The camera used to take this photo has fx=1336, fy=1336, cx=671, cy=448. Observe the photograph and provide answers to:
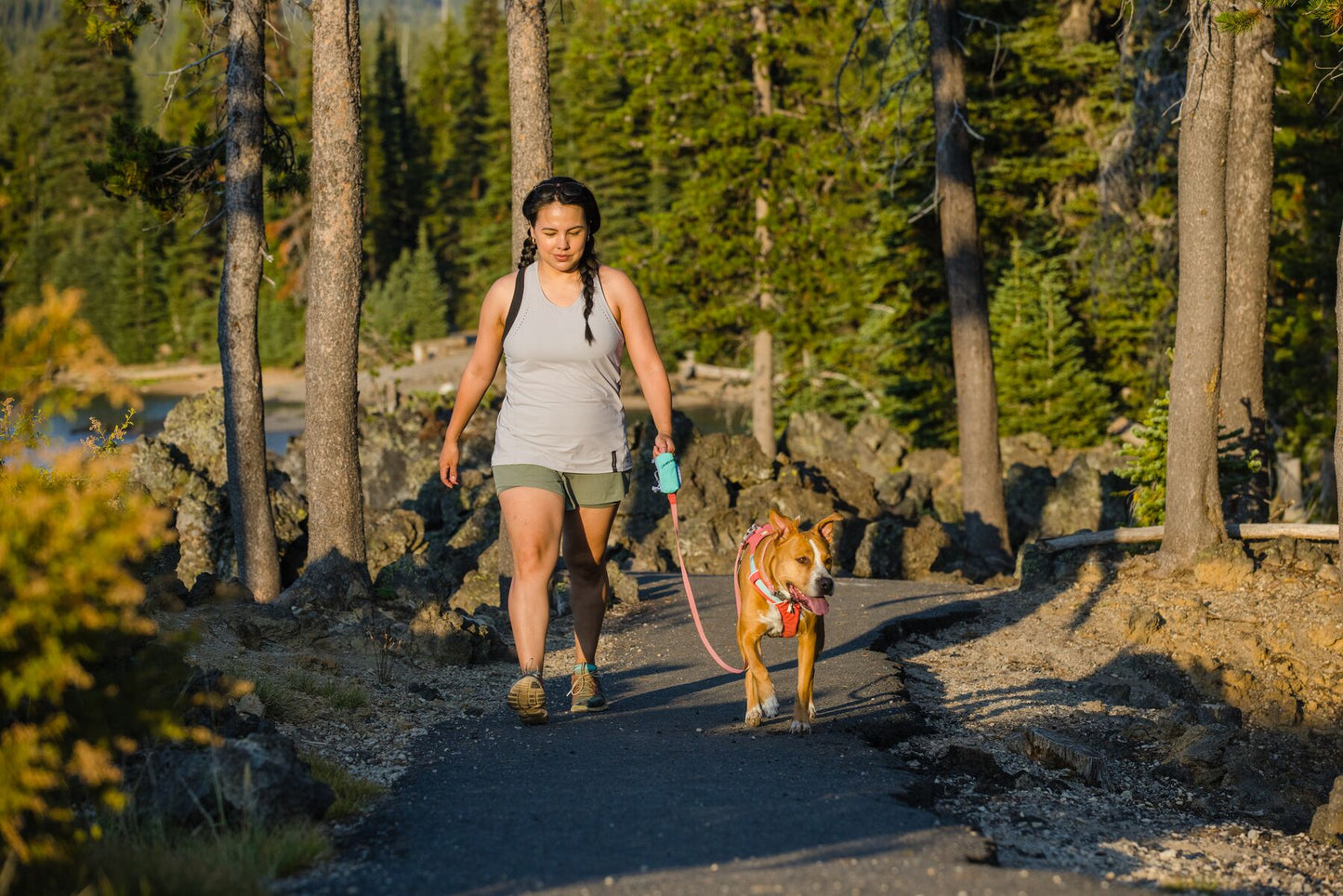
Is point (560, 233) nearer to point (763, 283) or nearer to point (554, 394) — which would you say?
point (554, 394)

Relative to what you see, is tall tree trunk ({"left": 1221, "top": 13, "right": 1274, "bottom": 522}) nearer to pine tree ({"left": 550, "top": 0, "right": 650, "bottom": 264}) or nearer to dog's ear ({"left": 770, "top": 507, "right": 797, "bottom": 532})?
dog's ear ({"left": 770, "top": 507, "right": 797, "bottom": 532})

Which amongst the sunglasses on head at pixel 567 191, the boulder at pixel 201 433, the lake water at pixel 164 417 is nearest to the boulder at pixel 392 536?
the boulder at pixel 201 433

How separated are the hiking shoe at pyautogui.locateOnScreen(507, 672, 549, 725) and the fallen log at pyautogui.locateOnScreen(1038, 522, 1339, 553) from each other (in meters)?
7.10

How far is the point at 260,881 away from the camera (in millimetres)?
4074

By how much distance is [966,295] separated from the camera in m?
16.1

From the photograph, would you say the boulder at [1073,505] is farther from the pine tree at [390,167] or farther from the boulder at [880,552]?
the pine tree at [390,167]

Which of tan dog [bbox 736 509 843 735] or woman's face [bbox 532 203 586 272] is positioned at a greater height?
woman's face [bbox 532 203 586 272]

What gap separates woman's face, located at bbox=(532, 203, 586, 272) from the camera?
6.38 meters

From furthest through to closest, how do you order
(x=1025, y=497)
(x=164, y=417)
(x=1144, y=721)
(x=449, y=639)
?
(x=164, y=417)
(x=1025, y=497)
(x=449, y=639)
(x=1144, y=721)

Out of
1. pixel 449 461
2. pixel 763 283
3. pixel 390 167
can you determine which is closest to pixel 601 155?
pixel 390 167

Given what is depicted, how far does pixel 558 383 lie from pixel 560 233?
28.2 inches

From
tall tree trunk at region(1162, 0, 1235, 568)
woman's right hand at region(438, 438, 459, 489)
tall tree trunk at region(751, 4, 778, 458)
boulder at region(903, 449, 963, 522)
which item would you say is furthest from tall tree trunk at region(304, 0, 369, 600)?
tall tree trunk at region(751, 4, 778, 458)

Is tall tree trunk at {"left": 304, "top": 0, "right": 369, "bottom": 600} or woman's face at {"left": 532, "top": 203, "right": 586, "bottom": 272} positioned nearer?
woman's face at {"left": 532, "top": 203, "right": 586, "bottom": 272}

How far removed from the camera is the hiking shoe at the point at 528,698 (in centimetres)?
653
